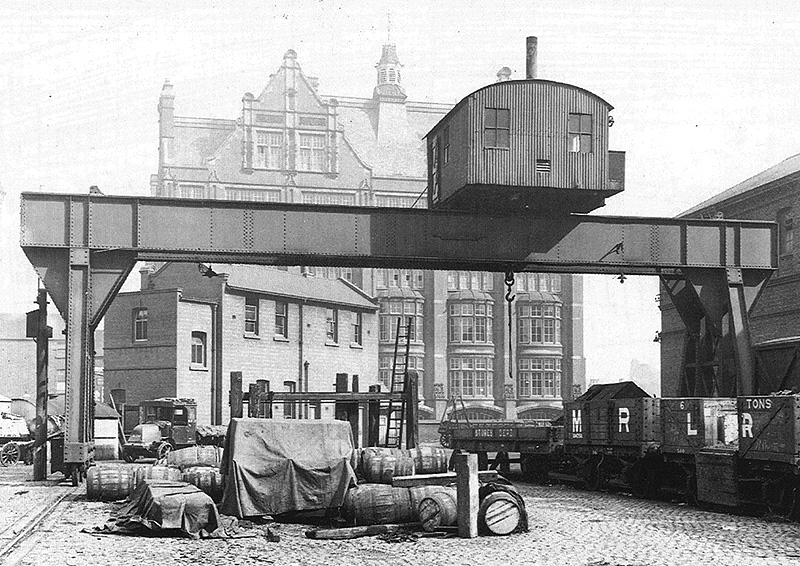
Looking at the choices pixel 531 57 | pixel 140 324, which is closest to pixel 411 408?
pixel 531 57

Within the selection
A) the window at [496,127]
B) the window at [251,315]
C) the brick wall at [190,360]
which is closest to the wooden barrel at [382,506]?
the window at [496,127]

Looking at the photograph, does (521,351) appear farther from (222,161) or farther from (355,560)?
(355,560)

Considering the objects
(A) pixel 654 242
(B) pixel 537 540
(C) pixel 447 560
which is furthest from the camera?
(A) pixel 654 242

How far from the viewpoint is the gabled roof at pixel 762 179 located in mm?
33463

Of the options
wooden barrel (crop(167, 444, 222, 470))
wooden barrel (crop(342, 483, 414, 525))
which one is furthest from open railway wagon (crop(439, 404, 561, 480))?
wooden barrel (crop(342, 483, 414, 525))

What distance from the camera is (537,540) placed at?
13328 millimetres

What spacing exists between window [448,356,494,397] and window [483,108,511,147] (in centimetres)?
4381

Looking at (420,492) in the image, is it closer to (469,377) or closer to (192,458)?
(192,458)

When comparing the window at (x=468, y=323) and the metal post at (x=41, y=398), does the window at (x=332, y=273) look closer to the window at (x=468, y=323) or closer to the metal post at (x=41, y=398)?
the window at (x=468, y=323)

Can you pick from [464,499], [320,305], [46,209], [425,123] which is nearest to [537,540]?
[464,499]

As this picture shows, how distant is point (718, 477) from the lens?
17141 mm

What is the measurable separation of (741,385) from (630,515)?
5889mm

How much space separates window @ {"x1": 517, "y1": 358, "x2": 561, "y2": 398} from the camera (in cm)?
6366

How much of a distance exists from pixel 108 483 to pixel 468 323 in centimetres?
4782
